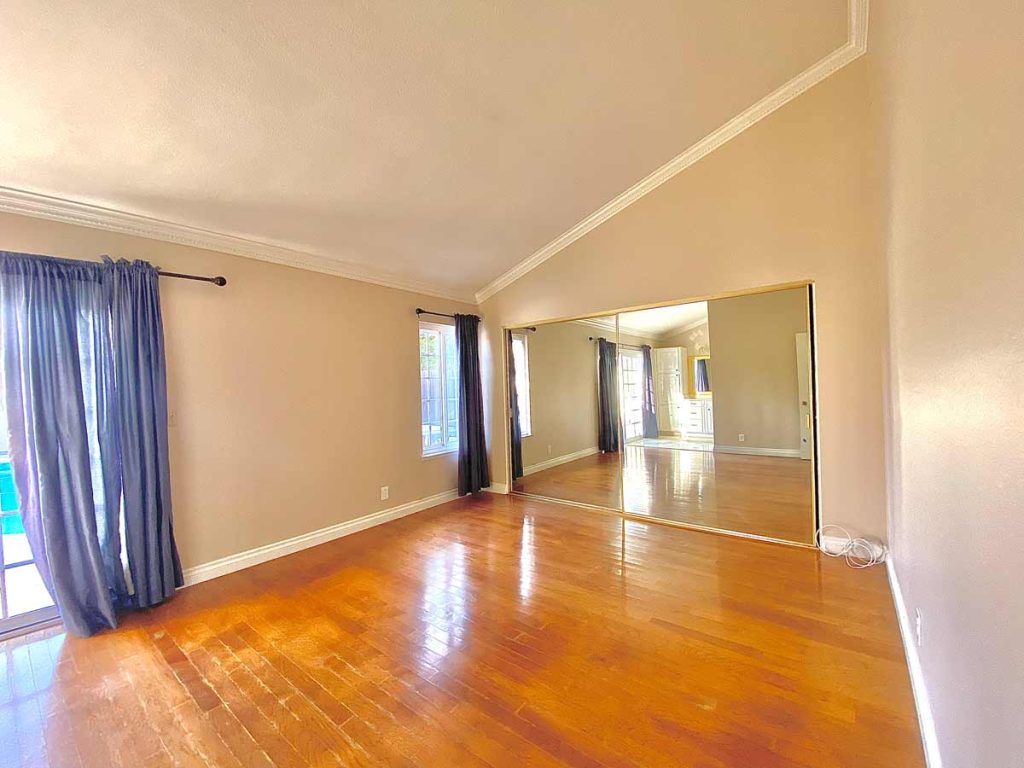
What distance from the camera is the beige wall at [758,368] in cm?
332

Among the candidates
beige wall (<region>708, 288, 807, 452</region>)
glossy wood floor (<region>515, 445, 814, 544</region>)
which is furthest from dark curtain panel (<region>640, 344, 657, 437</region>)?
beige wall (<region>708, 288, 807, 452</region>)

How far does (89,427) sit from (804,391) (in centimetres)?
482

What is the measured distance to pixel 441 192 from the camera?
10.4 feet

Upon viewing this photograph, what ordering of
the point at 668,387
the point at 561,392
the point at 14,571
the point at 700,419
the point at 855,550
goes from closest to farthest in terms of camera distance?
the point at 14,571
the point at 855,550
the point at 700,419
the point at 668,387
the point at 561,392

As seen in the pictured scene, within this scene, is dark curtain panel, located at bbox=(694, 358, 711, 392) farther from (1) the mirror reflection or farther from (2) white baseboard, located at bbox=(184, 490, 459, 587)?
(2) white baseboard, located at bbox=(184, 490, 459, 587)

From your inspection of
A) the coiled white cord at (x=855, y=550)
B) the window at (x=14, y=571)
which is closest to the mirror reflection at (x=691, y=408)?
the coiled white cord at (x=855, y=550)

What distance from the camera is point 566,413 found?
518cm

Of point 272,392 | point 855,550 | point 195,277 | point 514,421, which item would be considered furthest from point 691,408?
point 195,277

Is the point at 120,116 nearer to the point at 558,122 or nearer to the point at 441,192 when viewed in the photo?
the point at 441,192

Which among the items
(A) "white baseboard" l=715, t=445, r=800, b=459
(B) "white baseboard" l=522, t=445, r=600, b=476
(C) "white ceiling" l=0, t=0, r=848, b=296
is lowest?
(B) "white baseboard" l=522, t=445, r=600, b=476

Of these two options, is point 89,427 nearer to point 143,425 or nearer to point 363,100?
point 143,425

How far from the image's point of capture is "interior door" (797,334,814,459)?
3.20 m

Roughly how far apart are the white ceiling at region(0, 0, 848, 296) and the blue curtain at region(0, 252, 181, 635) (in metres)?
0.56

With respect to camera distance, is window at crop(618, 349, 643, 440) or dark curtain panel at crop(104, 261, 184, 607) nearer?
dark curtain panel at crop(104, 261, 184, 607)
